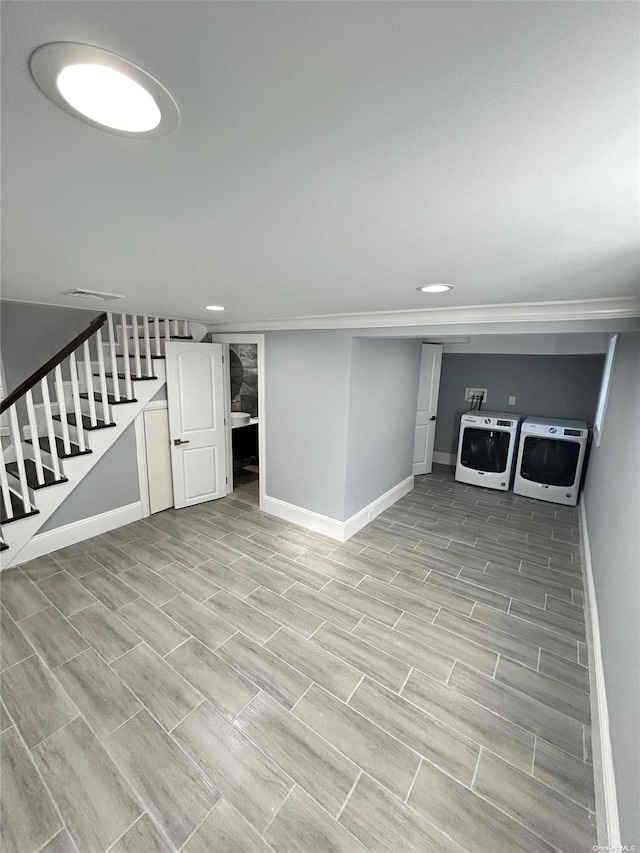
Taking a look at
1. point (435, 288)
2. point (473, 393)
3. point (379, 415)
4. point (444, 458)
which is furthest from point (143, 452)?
point (473, 393)

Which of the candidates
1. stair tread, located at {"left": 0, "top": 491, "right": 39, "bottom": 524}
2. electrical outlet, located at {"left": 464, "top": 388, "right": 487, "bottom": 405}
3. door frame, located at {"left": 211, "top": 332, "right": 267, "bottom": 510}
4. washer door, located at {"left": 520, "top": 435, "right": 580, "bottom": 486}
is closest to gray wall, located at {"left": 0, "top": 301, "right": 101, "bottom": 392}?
stair tread, located at {"left": 0, "top": 491, "right": 39, "bottom": 524}

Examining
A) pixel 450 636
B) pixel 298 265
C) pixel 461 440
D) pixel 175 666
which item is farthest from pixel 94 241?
pixel 461 440

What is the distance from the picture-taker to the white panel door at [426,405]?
4.93 metres

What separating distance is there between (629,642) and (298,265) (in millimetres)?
2082

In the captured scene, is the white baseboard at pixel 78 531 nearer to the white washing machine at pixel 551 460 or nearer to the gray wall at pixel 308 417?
the gray wall at pixel 308 417

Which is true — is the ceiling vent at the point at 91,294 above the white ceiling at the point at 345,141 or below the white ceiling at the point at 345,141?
above

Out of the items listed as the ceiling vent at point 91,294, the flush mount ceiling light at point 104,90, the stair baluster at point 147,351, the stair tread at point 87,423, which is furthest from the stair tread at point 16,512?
the flush mount ceiling light at point 104,90

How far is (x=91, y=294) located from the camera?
218 centimetres

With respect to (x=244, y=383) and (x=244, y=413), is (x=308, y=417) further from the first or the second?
(x=244, y=383)

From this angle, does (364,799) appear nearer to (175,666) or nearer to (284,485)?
(175,666)

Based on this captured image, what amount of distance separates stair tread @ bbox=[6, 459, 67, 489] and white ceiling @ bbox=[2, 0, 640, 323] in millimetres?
2336

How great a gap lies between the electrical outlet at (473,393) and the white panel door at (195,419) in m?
3.92

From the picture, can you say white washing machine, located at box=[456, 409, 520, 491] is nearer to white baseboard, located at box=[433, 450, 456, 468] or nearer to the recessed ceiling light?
white baseboard, located at box=[433, 450, 456, 468]

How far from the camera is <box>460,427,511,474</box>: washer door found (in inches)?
190
